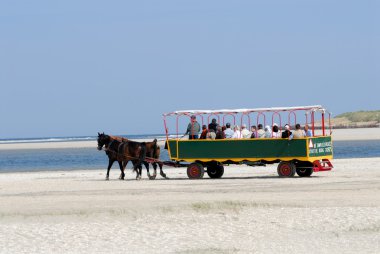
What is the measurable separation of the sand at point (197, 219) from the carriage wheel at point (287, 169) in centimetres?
255

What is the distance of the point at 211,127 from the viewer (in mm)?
27875

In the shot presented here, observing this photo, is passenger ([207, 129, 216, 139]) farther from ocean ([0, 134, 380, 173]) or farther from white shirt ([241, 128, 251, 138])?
ocean ([0, 134, 380, 173])

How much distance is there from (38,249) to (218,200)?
6.43 m

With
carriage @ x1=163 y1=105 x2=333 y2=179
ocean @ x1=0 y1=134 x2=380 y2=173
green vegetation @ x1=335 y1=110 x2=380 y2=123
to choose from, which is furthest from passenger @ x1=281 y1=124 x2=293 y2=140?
green vegetation @ x1=335 y1=110 x2=380 y2=123

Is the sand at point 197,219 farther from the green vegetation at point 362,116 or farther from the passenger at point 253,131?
the green vegetation at point 362,116

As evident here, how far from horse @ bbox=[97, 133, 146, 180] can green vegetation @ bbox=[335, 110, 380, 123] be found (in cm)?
9817

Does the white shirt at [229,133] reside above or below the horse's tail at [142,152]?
above

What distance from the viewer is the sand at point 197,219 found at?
13.3m

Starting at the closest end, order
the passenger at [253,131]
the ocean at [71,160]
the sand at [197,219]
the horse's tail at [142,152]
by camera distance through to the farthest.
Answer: the sand at [197,219]
the passenger at [253,131]
the horse's tail at [142,152]
the ocean at [71,160]

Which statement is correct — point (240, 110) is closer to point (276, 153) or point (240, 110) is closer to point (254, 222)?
point (276, 153)

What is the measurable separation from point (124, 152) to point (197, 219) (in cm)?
1322

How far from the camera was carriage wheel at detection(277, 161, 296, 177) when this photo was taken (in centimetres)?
2650

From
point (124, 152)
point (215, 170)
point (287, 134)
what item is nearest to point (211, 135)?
point (215, 170)

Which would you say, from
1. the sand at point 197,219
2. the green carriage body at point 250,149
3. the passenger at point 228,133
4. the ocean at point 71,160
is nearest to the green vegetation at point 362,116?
the ocean at point 71,160
